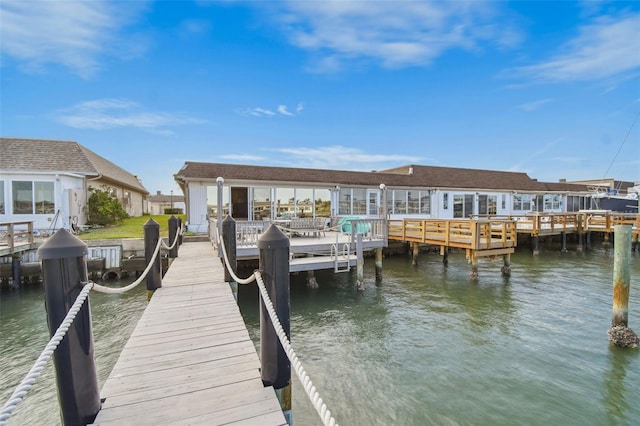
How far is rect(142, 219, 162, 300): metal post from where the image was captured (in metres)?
6.18

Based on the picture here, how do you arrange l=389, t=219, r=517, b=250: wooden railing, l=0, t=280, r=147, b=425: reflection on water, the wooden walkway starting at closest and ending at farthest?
1. the wooden walkway
2. l=0, t=280, r=147, b=425: reflection on water
3. l=389, t=219, r=517, b=250: wooden railing

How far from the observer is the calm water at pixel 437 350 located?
4.43 metres

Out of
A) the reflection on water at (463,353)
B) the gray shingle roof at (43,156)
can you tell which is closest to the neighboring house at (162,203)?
the gray shingle roof at (43,156)

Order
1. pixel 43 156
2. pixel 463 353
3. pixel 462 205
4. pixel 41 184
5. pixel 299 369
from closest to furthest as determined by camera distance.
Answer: pixel 299 369, pixel 463 353, pixel 41 184, pixel 43 156, pixel 462 205

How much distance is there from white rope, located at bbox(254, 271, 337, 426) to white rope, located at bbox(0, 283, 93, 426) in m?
1.32

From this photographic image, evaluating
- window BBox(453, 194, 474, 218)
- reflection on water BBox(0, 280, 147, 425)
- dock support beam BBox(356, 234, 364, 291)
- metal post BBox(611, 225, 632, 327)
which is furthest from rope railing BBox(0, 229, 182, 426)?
window BBox(453, 194, 474, 218)

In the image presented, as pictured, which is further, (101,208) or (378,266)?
(101,208)

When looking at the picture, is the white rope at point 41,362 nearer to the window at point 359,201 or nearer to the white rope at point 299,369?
the white rope at point 299,369

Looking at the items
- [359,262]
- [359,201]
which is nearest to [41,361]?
[359,262]

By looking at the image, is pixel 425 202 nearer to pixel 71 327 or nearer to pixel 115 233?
pixel 115 233

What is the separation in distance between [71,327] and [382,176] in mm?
19159

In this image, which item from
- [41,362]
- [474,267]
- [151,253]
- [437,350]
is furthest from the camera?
[474,267]

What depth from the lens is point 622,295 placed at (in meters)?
6.65

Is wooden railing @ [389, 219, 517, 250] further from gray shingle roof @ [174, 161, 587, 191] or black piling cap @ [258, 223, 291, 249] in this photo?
black piling cap @ [258, 223, 291, 249]
